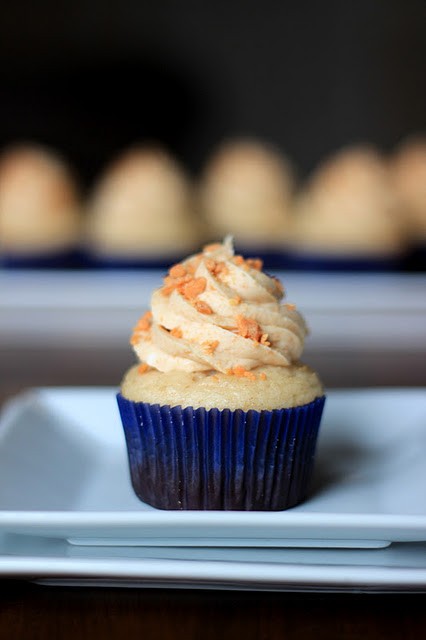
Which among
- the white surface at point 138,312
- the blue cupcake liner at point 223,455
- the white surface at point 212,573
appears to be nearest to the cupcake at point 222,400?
the blue cupcake liner at point 223,455

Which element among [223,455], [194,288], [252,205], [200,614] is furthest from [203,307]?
[252,205]

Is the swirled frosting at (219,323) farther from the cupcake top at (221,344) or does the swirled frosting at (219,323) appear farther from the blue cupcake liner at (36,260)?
the blue cupcake liner at (36,260)

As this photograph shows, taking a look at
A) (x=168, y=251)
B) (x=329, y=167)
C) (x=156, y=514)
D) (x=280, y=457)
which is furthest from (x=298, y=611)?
(x=329, y=167)

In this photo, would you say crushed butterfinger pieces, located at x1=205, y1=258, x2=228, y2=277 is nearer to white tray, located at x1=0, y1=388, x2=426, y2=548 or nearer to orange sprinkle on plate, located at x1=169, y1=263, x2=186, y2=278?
orange sprinkle on plate, located at x1=169, y1=263, x2=186, y2=278

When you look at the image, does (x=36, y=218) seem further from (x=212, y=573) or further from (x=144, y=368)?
(x=212, y=573)

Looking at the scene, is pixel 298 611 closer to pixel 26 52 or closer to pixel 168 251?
pixel 168 251
